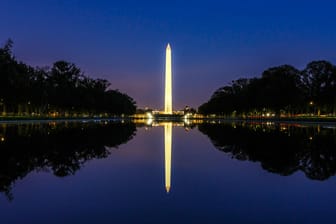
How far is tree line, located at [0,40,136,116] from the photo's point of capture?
162ft

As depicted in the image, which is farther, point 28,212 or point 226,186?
point 226,186

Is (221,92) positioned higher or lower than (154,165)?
higher

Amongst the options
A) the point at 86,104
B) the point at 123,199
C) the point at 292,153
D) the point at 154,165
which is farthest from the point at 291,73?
the point at 123,199

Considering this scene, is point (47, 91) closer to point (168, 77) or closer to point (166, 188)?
point (168, 77)

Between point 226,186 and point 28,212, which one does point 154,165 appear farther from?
point 28,212

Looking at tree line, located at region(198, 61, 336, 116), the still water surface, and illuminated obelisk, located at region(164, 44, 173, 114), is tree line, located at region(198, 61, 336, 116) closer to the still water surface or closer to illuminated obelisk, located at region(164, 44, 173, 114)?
illuminated obelisk, located at region(164, 44, 173, 114)

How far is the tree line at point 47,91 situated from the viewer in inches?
1944

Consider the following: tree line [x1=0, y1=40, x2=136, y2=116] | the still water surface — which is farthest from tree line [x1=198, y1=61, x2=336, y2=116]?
the still water surface

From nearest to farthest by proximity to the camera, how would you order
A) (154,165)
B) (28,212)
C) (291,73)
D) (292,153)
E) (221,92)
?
(28,212)
(154,165)
(292,153)
(291,73)
(221,92)

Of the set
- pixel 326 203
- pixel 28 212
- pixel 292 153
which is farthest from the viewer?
pixel 292 153

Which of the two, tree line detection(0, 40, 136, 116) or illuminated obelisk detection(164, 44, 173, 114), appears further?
illuminated obelisk detection(164, 44, 173, 114)

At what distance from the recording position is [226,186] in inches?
342

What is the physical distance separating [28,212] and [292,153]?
1108 centimetres

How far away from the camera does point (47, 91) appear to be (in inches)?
2589
